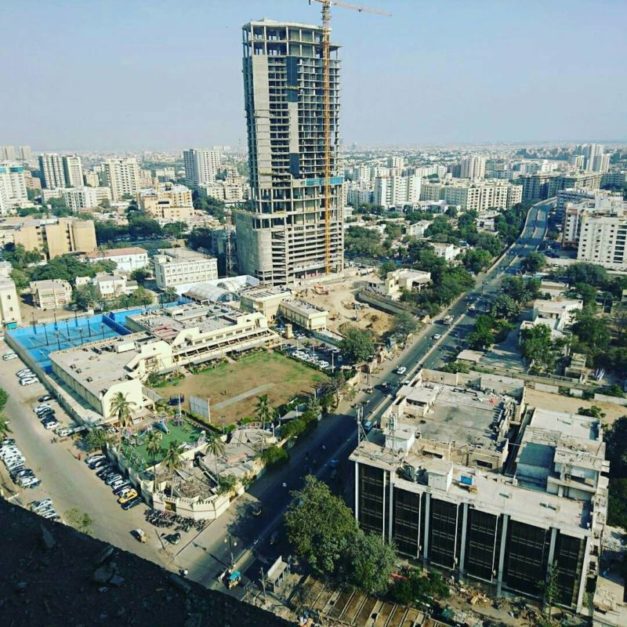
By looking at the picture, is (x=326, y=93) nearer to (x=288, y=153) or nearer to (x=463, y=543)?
(x=288, y=153)

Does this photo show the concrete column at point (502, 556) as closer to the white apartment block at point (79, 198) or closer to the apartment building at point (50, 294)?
the apartment building at point (50, 294)

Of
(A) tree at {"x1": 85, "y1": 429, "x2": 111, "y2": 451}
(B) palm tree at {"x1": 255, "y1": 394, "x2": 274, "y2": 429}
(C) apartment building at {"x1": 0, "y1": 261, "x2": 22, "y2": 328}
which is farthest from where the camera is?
(C) apartment building at {"x1": 0, "y1": 261, "x2": 22, "y2": 328}

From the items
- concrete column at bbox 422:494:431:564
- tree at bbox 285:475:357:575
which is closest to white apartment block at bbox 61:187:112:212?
tree at bbox 285:475:357:575

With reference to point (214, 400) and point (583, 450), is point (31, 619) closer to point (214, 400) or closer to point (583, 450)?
point (583, 450)

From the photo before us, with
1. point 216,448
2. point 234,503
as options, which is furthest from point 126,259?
point 234,503

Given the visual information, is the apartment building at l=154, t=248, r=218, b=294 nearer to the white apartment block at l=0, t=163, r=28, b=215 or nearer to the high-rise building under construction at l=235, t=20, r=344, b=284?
the high-rise building under construction at l=235, t=20, r=344, b=284

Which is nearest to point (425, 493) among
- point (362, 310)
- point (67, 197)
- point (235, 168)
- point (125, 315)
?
point (362, 310)
